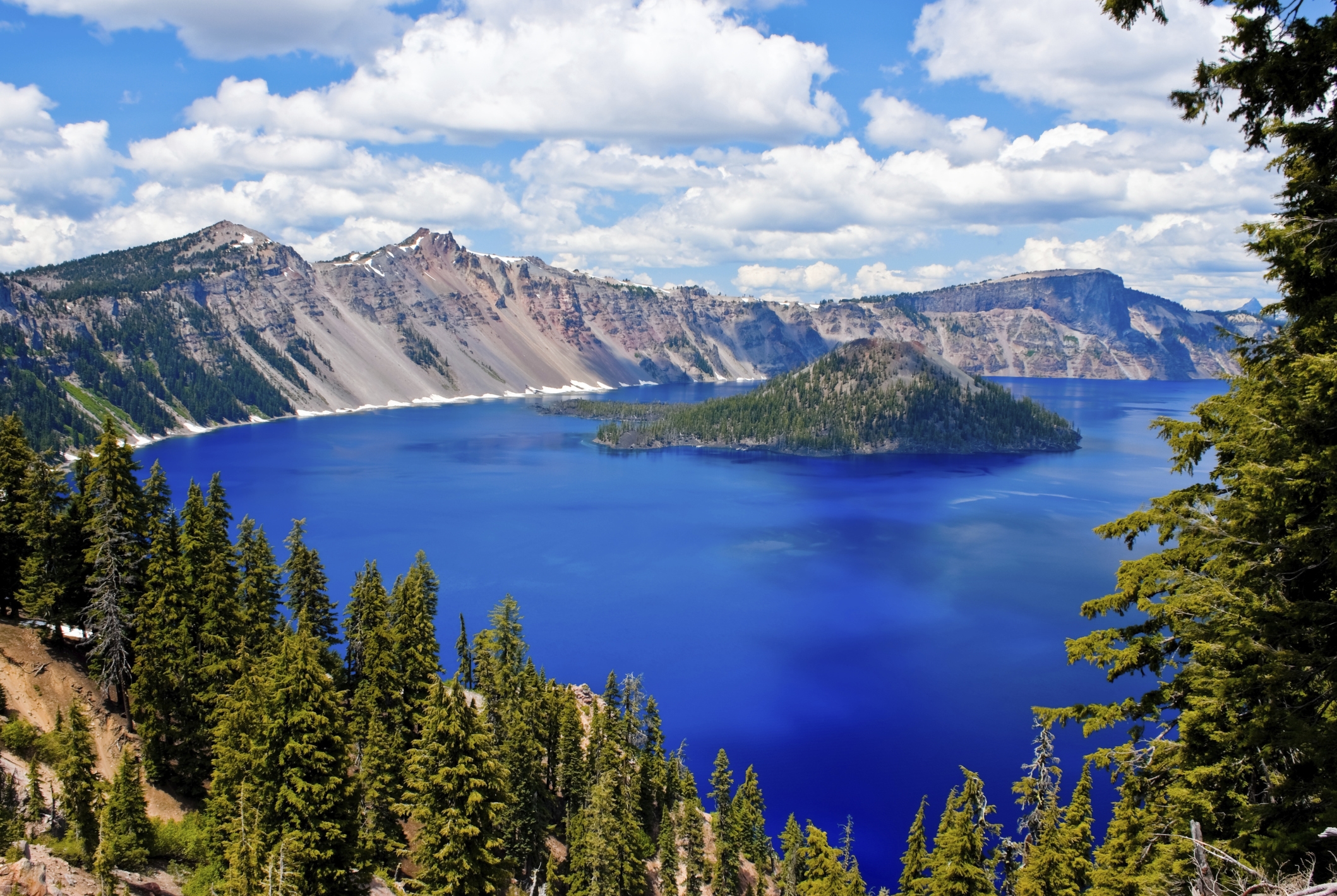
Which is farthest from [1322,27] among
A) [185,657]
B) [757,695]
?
[757,695]

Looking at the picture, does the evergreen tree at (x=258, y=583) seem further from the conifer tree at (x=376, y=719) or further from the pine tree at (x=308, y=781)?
the pine tree at (x=308, y=781)

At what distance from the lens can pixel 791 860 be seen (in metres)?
41.0

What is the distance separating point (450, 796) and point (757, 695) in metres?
Result: 47.1

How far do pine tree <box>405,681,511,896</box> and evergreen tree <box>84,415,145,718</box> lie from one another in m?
20.8

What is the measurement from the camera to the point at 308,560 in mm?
43312

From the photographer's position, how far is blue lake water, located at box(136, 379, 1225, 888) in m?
58.5

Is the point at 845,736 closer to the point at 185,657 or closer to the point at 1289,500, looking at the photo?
the point at 185,657

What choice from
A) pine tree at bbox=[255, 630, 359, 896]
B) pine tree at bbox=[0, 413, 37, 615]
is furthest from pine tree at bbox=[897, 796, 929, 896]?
pine tree at bbox=[0, 413, 37, 615]

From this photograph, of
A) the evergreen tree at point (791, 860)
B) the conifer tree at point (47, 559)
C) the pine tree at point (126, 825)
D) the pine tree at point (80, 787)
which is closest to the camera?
the pine tree at point (126, 825)

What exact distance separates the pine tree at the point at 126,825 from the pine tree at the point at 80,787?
18.8 inches

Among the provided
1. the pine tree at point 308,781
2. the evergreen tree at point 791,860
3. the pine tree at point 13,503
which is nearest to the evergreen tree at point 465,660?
the evergreen tree at point 791,860

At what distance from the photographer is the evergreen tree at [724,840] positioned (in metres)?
41.8

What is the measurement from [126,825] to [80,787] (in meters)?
1.99

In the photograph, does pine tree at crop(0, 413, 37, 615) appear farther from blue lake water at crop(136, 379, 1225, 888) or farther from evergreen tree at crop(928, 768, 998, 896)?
evergreen tree at crop(928, 768, 998, 896)
